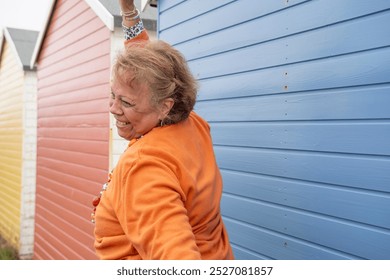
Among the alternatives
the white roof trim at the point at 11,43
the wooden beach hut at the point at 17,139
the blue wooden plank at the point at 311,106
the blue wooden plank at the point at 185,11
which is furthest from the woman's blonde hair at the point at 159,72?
the white roof trim at the point at 11,43

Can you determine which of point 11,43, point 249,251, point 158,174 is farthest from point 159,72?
point 11,43

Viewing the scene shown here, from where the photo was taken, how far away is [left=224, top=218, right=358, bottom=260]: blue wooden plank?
2451 mm

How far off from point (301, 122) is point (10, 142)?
27.3 feet

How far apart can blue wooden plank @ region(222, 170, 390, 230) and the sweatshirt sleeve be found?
1064 mm

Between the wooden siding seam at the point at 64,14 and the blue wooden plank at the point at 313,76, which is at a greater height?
the wooden siding seam at the point at 64,14

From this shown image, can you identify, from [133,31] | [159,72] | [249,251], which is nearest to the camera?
[159,72]

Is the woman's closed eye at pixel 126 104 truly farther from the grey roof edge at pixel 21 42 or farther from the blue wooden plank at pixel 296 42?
the grey roof edge at pixel 21 42

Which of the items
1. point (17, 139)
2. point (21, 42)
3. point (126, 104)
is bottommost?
point (17, 139)

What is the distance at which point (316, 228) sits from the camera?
97.3 inches

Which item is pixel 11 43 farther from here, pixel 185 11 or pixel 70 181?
pixel 185 11

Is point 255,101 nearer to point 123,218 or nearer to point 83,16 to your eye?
point 123,218

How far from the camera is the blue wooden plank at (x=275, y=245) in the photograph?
96.5 inches

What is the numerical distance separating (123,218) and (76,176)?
483 cm

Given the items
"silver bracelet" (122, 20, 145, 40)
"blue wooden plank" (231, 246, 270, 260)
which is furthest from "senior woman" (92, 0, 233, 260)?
"blue wooden plank" (231, 246, 270, 260)
